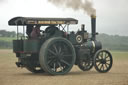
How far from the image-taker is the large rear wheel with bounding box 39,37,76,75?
15.9m

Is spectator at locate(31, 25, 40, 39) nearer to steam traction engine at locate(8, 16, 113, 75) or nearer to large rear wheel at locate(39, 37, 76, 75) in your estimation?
steam traction engine at locate(8, 16, 113, 75)

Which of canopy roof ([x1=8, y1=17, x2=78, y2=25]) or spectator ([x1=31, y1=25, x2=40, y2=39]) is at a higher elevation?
canopy roof ([x1=8, y1=17, x2=78, y2=25])

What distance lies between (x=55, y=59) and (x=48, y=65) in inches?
19.1

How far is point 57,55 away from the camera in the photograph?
16.4 m

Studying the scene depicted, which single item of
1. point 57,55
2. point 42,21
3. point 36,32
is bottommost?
point 57,55

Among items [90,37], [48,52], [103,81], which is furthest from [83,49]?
[103,81]

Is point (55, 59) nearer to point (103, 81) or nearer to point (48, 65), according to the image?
point (48, 65)

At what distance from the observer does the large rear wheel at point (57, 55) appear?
15922mm

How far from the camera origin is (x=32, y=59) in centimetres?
1678

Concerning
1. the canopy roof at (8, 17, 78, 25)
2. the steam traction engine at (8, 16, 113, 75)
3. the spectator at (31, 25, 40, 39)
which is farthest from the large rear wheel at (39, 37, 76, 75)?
the spectator at (31, 25, 40, 39)

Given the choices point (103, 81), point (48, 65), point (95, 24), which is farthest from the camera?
point (95, 24)

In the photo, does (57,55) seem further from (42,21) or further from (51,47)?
(42,21)

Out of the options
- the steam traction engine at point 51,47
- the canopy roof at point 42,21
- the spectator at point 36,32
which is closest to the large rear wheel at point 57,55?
the steam traction engine at point 51,47

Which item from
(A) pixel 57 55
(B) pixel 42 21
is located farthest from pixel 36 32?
(A) pixel 57 55
